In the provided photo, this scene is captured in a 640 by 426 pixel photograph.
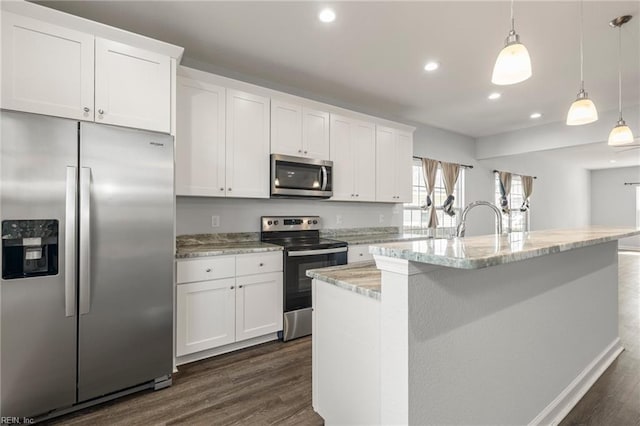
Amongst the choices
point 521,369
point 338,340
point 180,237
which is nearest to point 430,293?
point 338,340

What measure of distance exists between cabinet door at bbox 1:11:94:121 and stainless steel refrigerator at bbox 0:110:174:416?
132 millimetres

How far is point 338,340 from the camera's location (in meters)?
1.58

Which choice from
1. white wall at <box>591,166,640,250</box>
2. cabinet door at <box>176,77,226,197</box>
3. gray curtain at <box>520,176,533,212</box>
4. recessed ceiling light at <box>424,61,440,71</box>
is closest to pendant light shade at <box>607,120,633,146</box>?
recessed ceiling light at <box>424,61,440,71</box>

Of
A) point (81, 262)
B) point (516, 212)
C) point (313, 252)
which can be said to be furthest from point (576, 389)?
point (516, 212)

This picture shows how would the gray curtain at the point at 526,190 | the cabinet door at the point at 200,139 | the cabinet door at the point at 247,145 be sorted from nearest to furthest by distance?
the cabinet door at the point at 200,139 → the cabinet door at the point at 247,145 → the gray curtain at the point at 526,190

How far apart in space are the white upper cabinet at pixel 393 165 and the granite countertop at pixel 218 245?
1807 mm

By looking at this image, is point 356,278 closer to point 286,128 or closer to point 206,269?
point 206,269

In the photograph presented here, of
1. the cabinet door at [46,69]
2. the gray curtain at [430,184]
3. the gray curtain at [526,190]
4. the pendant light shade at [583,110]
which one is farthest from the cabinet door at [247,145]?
the gray curtain at [526,190]

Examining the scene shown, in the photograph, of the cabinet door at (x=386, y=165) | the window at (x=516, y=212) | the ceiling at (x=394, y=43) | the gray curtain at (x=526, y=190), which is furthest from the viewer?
the gray curtain at (x=526, y=190)

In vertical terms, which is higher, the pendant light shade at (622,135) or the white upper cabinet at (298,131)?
the white upper cabinet at (298,131)

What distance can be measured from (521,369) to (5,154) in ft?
9.99

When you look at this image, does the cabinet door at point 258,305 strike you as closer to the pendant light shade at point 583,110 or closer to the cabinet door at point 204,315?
the cabinet door at point 204,315

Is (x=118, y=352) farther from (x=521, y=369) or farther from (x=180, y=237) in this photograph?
(x=521, y=369)

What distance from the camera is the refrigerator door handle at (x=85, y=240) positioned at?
74.0 inches
